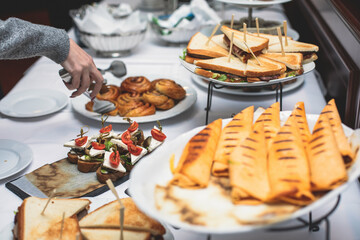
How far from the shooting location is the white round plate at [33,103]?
1.58 meters

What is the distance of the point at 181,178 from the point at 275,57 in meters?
0.80

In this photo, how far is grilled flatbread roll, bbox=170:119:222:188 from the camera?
28.8 inches

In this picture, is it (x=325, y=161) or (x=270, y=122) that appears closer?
(x=325, y=161)

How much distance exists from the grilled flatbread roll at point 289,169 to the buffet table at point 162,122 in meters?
0.25

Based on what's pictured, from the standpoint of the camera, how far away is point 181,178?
2.42 feet

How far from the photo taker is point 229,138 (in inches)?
33.4

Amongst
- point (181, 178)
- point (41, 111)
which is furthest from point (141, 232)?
point (41, 111)

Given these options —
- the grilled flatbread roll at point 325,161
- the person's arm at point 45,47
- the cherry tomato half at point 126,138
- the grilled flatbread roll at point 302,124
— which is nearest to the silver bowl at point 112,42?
the person's arm at point 45,47

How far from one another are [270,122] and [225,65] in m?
0.44

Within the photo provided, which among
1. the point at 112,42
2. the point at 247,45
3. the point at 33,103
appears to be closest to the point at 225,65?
the point at 247,45

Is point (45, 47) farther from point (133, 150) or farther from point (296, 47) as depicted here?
point (296, 47)

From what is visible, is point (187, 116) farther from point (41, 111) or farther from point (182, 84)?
point (41, 111)

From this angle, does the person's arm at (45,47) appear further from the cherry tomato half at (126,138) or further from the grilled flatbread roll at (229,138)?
the grilled flatbread roll at (229,138)

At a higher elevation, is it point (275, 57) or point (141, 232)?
point (275, 57)
